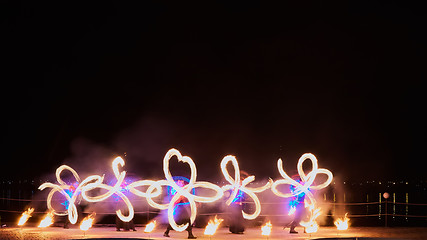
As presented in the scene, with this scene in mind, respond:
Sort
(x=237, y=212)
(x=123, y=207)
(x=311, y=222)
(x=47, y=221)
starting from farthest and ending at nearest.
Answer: (x=47, y=221) → (x=123, y=207) → (x=311, y=222) → (x=237, y=212)

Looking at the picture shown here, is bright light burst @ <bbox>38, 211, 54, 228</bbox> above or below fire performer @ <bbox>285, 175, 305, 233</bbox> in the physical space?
below

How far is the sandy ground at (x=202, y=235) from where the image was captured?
51.7 feet

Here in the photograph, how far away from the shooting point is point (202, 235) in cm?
1664

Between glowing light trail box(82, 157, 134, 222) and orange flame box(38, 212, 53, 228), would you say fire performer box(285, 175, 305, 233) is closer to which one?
glowing light trail box(82, 157, 134, 222)

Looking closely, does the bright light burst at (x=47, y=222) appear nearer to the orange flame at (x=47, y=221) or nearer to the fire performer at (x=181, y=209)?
the orange flame at (x=47, y=221)

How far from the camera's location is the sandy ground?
15.8m

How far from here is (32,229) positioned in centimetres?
1808

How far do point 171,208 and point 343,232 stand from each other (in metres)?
5.45

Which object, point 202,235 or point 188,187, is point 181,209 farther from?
point 202,235

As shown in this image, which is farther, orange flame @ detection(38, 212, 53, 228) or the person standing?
orange flame @ detection(38, 212, 53, 228)

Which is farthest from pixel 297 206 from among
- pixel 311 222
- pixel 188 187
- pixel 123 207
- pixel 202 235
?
pixel 123 207

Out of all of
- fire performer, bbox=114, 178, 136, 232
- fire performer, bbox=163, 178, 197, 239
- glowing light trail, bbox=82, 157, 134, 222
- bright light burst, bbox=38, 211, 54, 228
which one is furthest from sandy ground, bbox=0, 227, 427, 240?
glowing light trail, bbox=82, 157, 134, 222

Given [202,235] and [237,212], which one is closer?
[202,235]

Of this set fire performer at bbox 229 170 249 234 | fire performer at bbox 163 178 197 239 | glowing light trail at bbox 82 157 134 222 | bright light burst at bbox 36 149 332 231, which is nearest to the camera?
bright light burst at bbox 36 149 332 231
